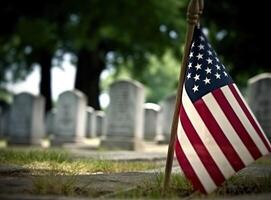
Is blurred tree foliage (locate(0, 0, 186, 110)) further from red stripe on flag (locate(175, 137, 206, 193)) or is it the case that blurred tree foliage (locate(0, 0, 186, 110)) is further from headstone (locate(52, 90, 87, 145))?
red stripe on flag (locate(175, 137, 206, 193))

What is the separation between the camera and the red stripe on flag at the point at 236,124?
191 inches

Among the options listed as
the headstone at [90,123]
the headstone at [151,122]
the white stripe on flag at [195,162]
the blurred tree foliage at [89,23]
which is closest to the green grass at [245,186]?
the white stripe on flag at [195,162]

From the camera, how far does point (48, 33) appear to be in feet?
80.2

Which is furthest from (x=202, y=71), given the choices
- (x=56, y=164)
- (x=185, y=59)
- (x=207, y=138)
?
(x=56, y=164)

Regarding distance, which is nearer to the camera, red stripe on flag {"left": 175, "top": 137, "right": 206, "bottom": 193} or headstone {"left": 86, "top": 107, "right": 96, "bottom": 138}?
red stripe on flag {"left": 175, "top": 137, "right": 206, "bottom": 193}

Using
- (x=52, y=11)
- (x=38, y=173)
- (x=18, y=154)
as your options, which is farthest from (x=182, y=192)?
(x=52, y=11)

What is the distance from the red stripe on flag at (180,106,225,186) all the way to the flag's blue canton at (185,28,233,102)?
0.72 feet

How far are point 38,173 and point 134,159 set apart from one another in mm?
3457

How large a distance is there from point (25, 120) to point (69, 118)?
5.27 feet

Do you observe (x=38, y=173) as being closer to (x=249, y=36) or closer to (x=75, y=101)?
(x=75, y=101)

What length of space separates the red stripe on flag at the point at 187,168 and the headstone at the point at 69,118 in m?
14.7

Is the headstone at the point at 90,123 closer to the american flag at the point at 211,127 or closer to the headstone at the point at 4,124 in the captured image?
the headstone at the point at 4,124

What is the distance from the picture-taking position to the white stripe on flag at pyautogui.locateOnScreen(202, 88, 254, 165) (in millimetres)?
4816

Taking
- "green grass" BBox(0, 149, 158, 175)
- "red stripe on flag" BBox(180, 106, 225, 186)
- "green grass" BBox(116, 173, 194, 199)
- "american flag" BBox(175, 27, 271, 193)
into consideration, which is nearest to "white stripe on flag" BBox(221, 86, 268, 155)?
"american flag" BBox(175, 27, 271, 193)
